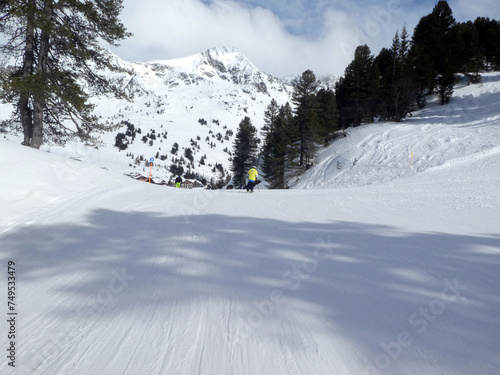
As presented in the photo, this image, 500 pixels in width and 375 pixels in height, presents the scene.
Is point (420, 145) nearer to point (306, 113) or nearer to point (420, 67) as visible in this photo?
point (306, 113)

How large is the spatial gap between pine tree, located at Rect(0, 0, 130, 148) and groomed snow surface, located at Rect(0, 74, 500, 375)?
451 centimetres

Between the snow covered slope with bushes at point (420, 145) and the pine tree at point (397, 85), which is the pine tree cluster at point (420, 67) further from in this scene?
the snow covered slope with bushes at point (420, 145)

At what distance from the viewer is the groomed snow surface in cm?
185

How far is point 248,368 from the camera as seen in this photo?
1.76 meters

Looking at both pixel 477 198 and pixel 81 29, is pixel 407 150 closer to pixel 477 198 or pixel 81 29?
pixel 477 198

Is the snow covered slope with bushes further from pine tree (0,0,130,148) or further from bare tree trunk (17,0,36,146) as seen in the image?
bare tree trunk (17,0,36,146)

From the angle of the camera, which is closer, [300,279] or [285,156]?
[300,279]

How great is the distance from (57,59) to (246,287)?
42.9 feet

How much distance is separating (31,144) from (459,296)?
13400 mm

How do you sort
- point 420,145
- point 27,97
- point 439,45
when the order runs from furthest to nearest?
point 439,45
point 420,145
point 27,97

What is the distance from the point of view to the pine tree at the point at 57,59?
9.13m

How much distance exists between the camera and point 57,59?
35.6 ft

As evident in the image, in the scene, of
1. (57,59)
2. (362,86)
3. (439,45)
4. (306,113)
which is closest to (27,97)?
(57,59)

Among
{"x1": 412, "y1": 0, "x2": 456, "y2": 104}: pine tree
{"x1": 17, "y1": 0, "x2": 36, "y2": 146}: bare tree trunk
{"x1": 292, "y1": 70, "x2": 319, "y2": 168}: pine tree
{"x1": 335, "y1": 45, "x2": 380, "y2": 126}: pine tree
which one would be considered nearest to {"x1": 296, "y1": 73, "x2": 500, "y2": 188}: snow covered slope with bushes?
{"x1": 292, "y1": 70, "x2": 319, "y2": 168}: pine tree
